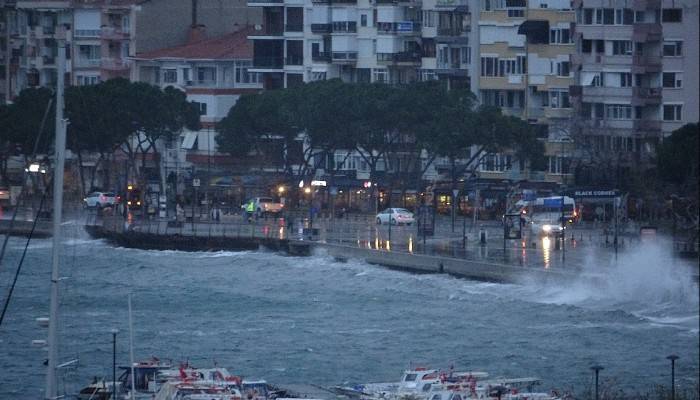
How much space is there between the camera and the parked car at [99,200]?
52969 millimetres

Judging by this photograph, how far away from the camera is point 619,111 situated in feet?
164

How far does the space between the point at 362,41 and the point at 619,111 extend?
11088 mm

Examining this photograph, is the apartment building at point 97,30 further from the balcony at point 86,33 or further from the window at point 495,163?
the window at point 495,163

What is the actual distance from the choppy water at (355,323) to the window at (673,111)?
9.54 meters

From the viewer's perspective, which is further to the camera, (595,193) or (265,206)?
(265,206)

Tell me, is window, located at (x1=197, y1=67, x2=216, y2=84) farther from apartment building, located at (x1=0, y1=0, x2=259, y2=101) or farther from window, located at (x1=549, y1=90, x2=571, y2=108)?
window, located at (x1=549, y1=90, x2=571, y2=108)

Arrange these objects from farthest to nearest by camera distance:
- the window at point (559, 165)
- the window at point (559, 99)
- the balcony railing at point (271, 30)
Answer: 1. the balcony railing at point (271, 30)
2. the window at point (559, 99)
3. the window at point (559, 165)

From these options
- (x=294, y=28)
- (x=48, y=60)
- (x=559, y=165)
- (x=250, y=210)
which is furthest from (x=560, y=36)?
(x=48, y=60)

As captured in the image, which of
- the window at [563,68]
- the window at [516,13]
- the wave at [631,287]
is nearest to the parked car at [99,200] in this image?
the window at [516,13]

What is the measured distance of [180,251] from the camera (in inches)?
1860

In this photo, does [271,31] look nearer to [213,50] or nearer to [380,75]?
[213,50]

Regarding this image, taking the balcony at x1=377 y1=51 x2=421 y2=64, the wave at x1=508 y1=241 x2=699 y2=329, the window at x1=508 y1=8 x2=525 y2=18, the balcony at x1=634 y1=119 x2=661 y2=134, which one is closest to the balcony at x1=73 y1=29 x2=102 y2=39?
the balcony at x1=377 y1=51 x2=421 y2=64

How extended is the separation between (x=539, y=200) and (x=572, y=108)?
18.1ft

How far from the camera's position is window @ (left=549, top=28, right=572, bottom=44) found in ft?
173
